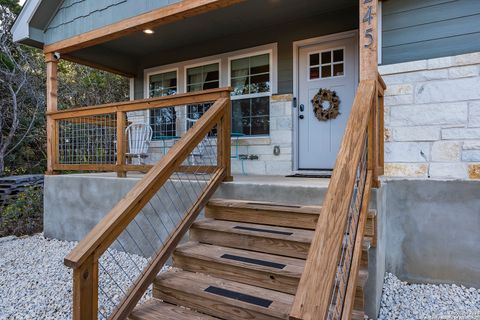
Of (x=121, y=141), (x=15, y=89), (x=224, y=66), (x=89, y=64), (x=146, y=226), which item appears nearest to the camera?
(x=146, y=226)

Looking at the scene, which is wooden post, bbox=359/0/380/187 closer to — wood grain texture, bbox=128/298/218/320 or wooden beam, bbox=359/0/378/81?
wooden beam, bbox=359/0/378/81

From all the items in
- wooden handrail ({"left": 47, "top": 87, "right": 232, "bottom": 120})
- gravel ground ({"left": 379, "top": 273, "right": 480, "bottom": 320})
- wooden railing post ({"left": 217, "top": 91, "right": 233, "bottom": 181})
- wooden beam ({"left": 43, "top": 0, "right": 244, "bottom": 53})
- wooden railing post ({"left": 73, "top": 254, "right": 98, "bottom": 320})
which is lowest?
gravel ground ({"left": 379, "top": 273, "right": 480, "bottom": 320})

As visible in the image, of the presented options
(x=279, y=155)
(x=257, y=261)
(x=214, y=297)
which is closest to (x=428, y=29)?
(x=279, y=155)

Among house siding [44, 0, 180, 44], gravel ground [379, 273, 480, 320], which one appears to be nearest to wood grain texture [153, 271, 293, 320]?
gravel ground [379, 273, 480, 320]

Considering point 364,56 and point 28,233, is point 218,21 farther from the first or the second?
point 28,233

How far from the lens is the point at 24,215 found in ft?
18.4

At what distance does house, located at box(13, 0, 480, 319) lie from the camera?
1.96 m

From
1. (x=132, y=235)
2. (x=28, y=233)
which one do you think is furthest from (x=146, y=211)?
(x=28, y=233)

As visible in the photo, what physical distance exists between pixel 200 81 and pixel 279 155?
2.07 m

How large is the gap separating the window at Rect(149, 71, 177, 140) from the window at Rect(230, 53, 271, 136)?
1321 mm

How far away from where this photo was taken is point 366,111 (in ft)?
6.52

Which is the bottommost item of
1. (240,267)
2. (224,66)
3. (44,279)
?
(44,279)

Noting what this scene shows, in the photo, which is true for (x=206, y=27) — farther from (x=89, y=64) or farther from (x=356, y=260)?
(x=356, y=260)

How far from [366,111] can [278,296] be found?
1276 millimetres
